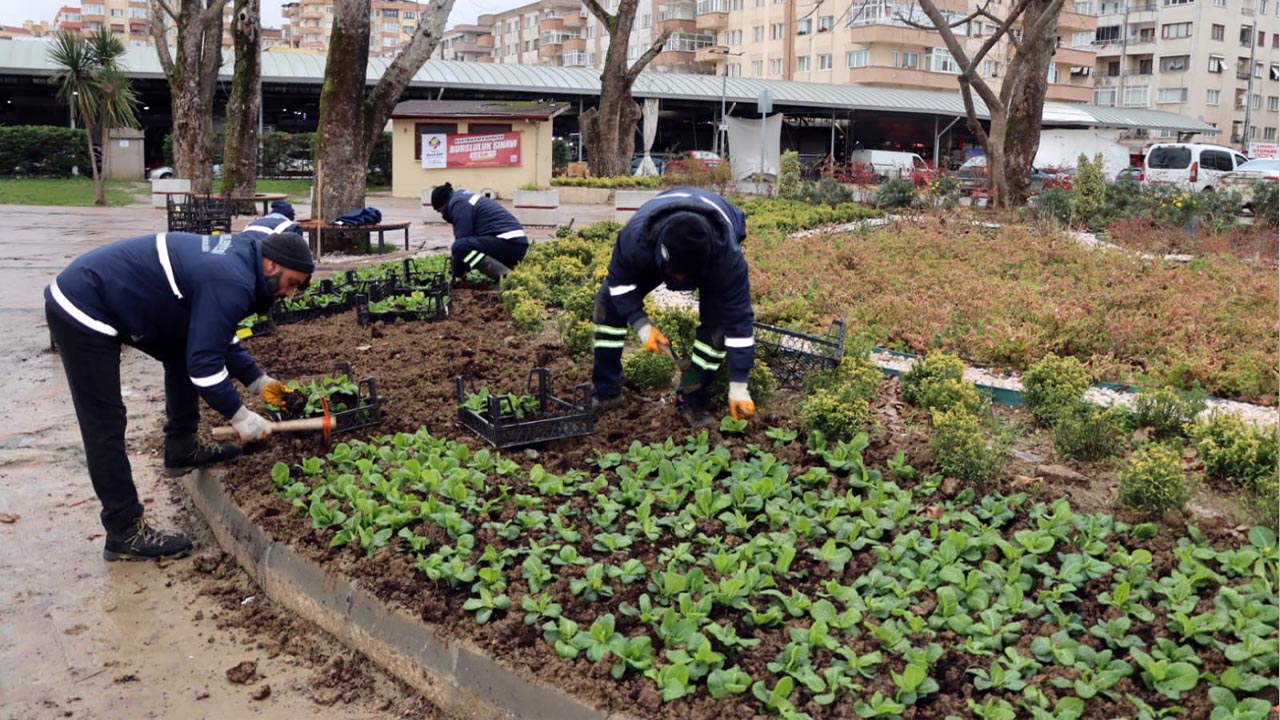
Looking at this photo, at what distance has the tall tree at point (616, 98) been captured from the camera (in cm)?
2433

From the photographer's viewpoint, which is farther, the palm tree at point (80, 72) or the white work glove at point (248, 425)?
the palm tree at point (80, 72)

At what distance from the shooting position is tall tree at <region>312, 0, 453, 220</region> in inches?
554

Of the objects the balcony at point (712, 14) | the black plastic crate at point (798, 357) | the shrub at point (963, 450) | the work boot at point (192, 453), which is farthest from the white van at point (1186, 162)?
the balcony at point (712, 14)

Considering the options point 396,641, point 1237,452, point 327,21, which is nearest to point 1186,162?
point 1237,452

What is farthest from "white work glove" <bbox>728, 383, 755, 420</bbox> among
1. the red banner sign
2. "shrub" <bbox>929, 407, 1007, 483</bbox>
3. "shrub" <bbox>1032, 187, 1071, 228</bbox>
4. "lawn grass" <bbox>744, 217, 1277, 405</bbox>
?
the red banner sign

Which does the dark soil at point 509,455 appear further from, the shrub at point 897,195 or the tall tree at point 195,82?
the tall tree at point 195,82

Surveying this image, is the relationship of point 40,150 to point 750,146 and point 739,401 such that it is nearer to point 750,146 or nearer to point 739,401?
point 750,146

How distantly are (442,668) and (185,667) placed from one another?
109cm

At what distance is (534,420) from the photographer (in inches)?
213

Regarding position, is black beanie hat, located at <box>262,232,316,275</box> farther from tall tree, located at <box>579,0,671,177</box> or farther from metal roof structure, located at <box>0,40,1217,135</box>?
metal roof structure, located at <box>0,40,1217,135</box>

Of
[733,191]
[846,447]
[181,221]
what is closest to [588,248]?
[846,447]

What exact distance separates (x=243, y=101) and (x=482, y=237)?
9394 mm

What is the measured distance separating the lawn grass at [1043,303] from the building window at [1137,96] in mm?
65145

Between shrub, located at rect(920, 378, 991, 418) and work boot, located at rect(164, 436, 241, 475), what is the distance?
364 cm
